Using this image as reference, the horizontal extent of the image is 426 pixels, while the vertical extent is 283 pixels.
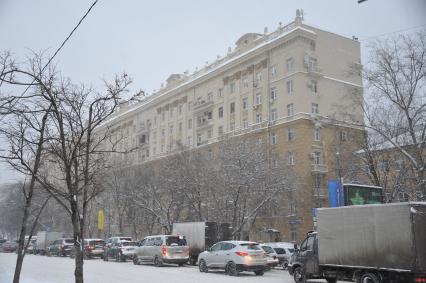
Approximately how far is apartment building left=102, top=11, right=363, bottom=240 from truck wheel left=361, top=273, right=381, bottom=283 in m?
29.1

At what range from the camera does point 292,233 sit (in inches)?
2124

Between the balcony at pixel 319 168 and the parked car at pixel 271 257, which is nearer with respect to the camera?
the parked car at pixel 271 257

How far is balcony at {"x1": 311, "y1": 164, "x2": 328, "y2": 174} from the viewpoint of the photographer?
55.3 meters

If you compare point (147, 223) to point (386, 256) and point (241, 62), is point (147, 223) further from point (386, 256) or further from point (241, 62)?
point (386, 256)

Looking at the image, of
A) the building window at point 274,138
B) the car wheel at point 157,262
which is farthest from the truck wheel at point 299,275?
the building window at point 274,138

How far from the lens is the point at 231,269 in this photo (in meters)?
24.6

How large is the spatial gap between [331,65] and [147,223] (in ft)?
98.9

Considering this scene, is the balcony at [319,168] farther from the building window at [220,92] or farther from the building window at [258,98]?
the building window at [220,92]

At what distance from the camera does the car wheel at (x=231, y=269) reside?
24.3m

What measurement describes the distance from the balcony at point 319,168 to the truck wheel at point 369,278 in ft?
128

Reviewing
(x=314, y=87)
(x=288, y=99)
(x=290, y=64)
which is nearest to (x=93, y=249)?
(x=288, y=99)

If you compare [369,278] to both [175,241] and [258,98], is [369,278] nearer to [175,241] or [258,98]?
[175,241]

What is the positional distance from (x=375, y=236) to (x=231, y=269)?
10061 millimetres

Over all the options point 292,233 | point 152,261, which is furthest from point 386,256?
point 292,233
